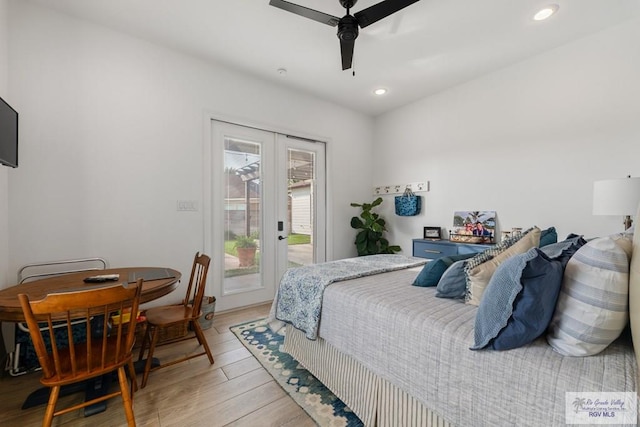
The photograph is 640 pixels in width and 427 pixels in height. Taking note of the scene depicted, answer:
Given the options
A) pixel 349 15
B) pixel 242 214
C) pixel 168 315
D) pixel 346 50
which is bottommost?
pixel 168 315

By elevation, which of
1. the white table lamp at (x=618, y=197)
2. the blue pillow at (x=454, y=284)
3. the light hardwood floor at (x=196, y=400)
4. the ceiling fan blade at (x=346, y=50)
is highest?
the ceiling fan blade at (x=346, y=50)

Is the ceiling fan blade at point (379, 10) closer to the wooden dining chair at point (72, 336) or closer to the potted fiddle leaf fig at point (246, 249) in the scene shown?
the wooden dining chair at point (72, 336)

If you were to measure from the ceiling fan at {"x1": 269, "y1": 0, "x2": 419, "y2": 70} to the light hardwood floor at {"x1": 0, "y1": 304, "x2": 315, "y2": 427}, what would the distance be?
258cm

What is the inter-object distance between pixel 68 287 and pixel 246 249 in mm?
1792

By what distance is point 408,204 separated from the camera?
13.0ft

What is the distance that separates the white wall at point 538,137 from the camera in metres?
2.38

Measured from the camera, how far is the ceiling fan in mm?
1807

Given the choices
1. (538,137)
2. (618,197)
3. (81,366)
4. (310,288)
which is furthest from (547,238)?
(81,366)

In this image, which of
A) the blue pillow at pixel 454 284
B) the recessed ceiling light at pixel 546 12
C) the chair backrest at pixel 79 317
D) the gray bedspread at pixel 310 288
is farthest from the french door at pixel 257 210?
the recessed ceiling light at pixel 546 12

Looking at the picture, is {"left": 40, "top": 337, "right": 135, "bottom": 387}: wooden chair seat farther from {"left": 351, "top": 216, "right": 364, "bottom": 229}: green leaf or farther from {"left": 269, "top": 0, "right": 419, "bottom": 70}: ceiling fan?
{"left": 351, "top": 216, "right": 364, "bottom": 229}: green leaf

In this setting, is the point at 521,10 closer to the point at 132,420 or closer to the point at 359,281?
the point at 359,281

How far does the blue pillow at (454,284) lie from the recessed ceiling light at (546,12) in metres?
2.31

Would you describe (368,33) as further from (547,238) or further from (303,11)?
(547,238)

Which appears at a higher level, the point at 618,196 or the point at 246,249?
the point at 618,196
